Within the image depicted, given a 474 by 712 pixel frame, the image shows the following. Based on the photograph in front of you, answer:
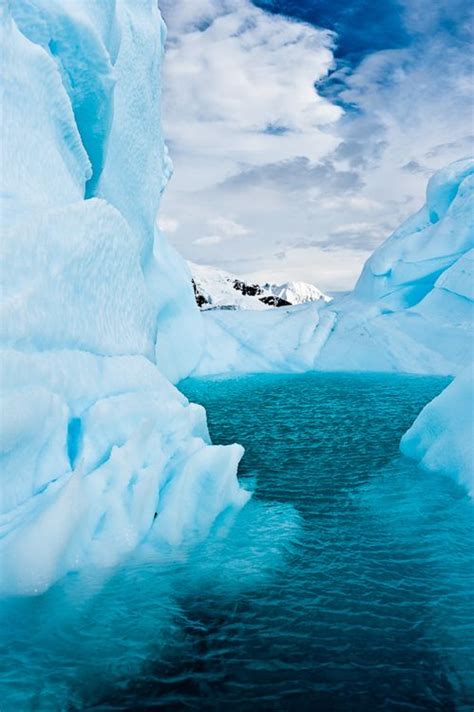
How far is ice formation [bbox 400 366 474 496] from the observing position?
283 inches

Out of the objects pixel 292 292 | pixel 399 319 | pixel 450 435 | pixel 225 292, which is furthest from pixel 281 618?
pixel 292 292

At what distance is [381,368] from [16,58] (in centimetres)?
1615

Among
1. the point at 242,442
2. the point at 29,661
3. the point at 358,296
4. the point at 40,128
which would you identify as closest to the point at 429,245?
the point at 358,296

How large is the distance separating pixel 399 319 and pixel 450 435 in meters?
14.2

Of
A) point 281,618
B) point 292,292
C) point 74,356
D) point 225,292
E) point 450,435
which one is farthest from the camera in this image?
point 292,292

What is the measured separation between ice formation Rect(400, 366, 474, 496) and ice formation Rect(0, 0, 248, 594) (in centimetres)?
289

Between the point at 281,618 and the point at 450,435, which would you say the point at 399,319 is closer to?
the point at 450,435

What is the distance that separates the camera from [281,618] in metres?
4.20

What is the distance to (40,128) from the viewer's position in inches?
283

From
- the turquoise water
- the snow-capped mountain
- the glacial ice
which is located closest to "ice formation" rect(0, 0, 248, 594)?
the turquoise water

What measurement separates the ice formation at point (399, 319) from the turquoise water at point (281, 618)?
44.7 ft

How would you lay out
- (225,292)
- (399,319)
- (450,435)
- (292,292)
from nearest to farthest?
1. (450,435)
2. (399,319)
3. (225,292)
4. (292,292)

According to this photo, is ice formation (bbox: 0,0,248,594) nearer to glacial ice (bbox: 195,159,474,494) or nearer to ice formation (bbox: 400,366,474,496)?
ice formation (bbox: 400,366,474,496)

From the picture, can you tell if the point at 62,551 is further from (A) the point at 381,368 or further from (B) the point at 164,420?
(A) the point at 381,368
